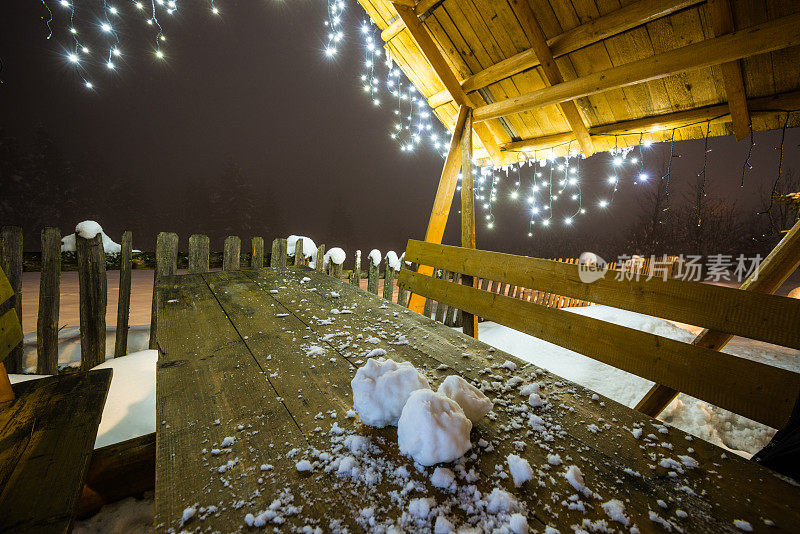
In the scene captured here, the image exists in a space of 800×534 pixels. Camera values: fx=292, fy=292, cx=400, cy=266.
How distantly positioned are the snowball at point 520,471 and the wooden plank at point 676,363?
1179mm

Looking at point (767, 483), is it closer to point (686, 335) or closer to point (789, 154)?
point (686, 335)

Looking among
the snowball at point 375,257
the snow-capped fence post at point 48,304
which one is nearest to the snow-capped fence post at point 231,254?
the snow-capped fence post at point 48,304

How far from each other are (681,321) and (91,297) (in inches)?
196

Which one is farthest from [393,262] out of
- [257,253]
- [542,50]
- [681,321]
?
[681,321]

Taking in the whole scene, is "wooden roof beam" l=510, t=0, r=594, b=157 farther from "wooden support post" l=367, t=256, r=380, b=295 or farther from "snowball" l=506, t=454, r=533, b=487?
"snowball" l=506, t=454, r=533, b=487

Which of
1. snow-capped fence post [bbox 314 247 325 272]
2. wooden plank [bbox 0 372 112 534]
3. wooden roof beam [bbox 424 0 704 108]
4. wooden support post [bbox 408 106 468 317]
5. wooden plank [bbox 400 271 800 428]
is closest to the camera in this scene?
wooden plank [bbox 0 372 112 534]

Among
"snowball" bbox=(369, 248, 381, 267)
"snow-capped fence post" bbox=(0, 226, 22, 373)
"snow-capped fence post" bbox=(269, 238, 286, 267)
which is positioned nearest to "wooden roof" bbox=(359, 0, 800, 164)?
"snowball" bbox=(369, 248, 381, 267)

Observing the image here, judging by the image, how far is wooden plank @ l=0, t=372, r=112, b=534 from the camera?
79 centimetres

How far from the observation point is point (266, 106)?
57938 millimetres

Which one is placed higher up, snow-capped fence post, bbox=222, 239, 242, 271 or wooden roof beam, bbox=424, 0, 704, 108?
wooden roof beam, bbox=424, 0, 704, 108

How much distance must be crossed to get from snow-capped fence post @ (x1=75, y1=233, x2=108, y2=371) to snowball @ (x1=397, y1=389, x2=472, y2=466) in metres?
3.92

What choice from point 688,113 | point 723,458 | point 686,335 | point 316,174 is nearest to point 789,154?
point 686,335

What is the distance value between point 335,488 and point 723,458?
1.16m

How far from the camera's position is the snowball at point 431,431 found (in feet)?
2.64
